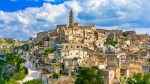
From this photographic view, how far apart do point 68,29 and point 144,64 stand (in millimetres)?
28184

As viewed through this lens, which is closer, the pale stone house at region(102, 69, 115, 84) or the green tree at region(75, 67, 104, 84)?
the green tree at region(75, 67, 104, 84)

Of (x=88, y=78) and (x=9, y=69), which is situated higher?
(x=88, y=78)

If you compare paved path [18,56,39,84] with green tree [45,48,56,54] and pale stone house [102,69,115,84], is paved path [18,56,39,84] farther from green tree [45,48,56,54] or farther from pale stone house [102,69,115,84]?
pale stone house [102,69,115,84]

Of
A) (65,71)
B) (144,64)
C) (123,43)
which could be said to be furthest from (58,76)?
(123,43)

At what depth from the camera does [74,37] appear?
8162 cm

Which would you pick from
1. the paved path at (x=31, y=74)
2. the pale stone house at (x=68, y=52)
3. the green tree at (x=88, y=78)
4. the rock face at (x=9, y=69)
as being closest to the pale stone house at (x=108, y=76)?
the green tree at (x=88, y=78)

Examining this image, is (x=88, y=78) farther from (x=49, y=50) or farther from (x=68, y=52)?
(x=49, y=50)

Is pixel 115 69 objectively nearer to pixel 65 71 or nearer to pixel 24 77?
pixel 65 71

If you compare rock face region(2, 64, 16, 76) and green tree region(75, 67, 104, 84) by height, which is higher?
green tree region(75, 67, 104, 84)

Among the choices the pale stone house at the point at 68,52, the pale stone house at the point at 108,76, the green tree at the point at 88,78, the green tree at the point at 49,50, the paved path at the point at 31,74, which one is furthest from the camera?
the green tree at the point at 49,50

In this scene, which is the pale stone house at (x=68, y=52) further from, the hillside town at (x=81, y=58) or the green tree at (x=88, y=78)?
the green tree at (x=88, y=78)

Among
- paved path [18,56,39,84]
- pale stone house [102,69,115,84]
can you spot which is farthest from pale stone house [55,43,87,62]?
pale stone house [102,69,115,84]

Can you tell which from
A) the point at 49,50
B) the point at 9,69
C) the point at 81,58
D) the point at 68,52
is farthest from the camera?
the point at 9,69

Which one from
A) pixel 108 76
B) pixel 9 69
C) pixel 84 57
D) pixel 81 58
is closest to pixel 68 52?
pixel 84 57
